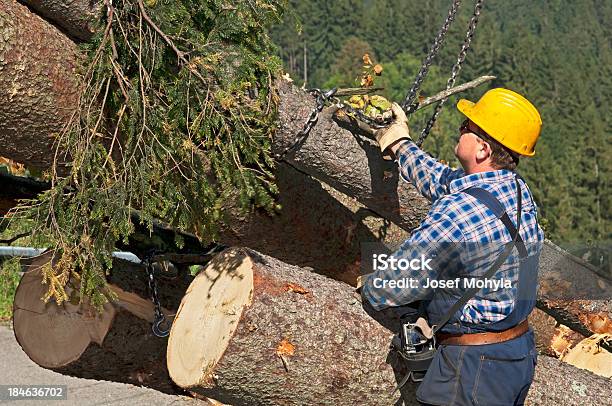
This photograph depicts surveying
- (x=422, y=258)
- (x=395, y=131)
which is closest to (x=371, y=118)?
(x=395, y=131)

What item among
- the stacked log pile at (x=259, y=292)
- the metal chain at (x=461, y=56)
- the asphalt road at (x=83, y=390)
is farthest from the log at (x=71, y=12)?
the asphalt road at (x=83, y=390)

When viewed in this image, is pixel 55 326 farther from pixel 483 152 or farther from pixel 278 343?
pixel 483 152

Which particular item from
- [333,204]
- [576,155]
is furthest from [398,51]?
[333,204]

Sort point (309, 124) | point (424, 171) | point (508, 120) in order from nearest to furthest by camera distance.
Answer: point (508, 120) → point (424, 171) → point (309, 124)

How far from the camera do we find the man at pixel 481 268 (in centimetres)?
329

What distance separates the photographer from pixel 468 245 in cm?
330

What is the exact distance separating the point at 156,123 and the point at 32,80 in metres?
0.63

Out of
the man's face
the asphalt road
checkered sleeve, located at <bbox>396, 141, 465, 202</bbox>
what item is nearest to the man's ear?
the man's face

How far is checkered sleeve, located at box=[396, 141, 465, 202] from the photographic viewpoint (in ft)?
12.6

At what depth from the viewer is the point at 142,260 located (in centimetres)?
460

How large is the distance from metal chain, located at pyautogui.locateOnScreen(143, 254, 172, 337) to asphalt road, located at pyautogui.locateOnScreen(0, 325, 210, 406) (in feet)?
10.7

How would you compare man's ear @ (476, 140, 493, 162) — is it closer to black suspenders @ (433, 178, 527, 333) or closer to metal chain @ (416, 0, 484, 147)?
black suspenders @ (433, 178, 527, 333)

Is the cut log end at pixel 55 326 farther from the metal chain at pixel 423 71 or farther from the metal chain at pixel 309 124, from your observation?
the metal chain at pixel 423 71

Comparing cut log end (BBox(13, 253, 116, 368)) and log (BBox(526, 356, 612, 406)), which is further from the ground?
log (BBox(526, 356, 612, 406))
